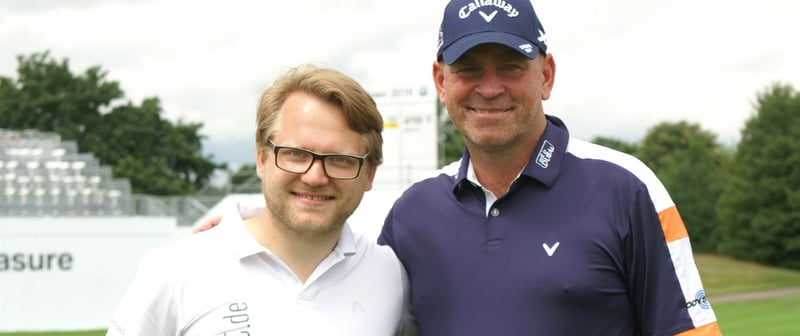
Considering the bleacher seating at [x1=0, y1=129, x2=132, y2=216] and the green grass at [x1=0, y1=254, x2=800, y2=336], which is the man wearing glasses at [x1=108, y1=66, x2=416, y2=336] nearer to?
the green grass at [x1=0, y1=254, x2=800, y2=336]

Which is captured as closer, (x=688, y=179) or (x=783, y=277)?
(x=783, y=277)

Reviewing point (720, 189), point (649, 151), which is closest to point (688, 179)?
point (720, 189)

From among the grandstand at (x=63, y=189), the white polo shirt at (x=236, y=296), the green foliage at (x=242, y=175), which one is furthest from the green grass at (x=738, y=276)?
the green foliage at (x=242, y=175)

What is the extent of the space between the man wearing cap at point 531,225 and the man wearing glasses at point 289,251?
305 mm

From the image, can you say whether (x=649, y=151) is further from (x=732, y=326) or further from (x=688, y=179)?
(x=732, y=326)

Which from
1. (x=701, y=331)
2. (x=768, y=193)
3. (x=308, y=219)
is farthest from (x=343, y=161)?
(x=768, y=193)

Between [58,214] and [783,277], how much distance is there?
88.8 ft

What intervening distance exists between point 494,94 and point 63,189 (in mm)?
23135

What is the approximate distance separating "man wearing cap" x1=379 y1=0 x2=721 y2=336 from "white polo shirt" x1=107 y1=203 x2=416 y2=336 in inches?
13.3

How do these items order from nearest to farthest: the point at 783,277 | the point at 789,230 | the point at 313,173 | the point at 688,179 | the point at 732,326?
the point at 313,173 < the point at 732,326 < the point at 783,277 < the point at 789,230 < the point at 688,179

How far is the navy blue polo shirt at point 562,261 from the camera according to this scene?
2971 mm

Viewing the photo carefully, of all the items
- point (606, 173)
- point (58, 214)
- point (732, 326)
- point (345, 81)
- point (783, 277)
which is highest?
point (345, 81)

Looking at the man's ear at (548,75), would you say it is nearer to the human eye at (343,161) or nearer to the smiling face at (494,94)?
the smiling face at (494,94)

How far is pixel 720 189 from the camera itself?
49.0 meters
